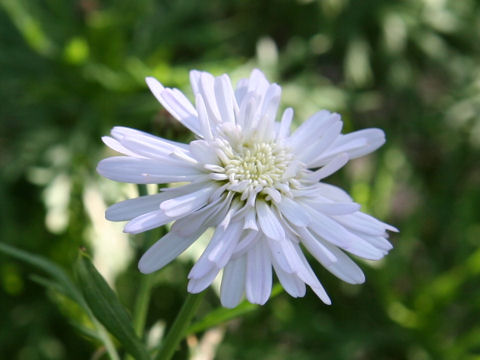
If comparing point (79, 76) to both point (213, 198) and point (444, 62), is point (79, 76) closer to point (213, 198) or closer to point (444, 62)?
point (213, 198)

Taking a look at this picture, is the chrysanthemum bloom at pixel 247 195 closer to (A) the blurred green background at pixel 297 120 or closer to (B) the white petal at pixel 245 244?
(B) the white petal at pixel 245 244

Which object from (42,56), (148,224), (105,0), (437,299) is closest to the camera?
(148,224)

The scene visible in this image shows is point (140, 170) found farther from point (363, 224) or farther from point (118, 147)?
point (363, 224)

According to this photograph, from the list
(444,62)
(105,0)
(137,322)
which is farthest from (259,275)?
(444,62)

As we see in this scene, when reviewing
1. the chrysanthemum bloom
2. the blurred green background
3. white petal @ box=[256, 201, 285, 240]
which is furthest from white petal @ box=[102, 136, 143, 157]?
the blurred green background

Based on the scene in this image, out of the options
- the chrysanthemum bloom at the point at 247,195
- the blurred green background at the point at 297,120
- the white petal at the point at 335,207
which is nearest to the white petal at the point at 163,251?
the chrysanthemum bloom at the point at 247,195

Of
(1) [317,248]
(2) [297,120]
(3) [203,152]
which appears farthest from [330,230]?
(2) [297,120]
